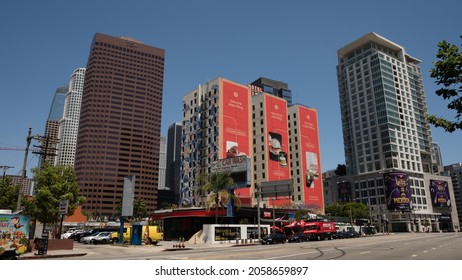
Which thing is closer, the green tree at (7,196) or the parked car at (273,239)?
the parked car at (273,239)

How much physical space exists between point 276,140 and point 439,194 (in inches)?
3230

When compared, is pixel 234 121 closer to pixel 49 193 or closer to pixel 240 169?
pixel 240 169

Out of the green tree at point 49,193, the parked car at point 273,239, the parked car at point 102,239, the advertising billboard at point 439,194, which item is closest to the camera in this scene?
the green tree at point 49,193

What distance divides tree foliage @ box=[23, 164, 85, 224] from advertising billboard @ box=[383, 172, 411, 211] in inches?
4943

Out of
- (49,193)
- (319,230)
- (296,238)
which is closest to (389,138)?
(319,230)

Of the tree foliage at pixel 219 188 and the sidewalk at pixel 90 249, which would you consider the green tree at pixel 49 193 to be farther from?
the tree foliage at pixel 219 188

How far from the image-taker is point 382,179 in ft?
479

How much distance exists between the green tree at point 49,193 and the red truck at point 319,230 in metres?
35.2

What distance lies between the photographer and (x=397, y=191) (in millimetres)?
136875

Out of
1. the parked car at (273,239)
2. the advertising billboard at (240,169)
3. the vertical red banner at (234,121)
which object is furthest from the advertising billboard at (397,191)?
the parked car at (273,239)

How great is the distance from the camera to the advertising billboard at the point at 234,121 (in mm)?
104375
